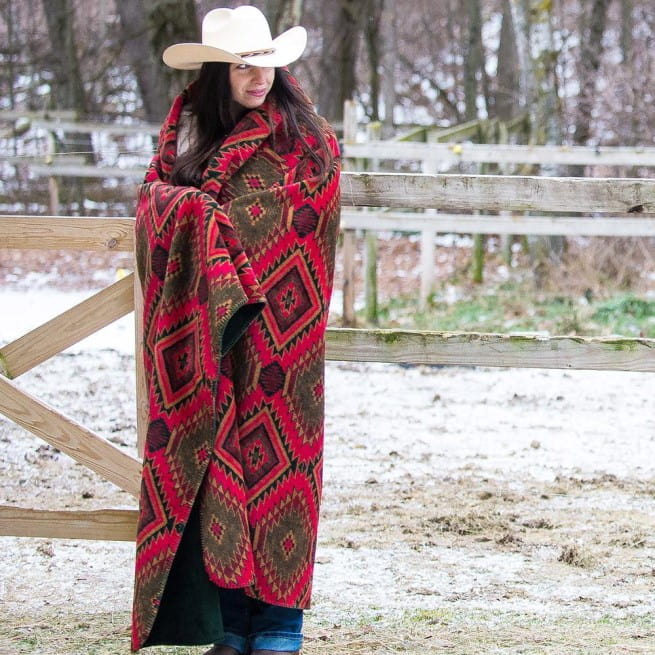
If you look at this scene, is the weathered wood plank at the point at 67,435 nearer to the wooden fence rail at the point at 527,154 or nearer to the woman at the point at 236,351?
the woman at the point at 236,351

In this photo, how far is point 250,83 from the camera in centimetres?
299

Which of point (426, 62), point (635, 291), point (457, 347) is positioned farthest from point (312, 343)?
point (426, 62)

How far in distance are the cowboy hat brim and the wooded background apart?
8839mm

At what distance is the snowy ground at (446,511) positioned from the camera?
3652mm

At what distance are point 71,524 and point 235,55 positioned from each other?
1642 millimetres

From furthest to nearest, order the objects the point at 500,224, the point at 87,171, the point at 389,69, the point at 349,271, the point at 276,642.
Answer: the point at 389,69
the point at 87,171
the point at 500,224
the point at 349,271
the point at 276,642

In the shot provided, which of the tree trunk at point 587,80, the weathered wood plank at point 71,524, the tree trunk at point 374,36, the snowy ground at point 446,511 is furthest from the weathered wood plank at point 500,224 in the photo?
the tree trunk at point 374,36

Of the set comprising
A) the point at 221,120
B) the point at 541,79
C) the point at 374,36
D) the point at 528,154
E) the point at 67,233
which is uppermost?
the point at 374,36

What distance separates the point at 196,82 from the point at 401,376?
494 centimetres

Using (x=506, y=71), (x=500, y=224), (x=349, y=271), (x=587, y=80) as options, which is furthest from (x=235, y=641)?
(x=506, y=71)

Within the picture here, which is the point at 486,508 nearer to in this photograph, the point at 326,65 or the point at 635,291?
the point at 635,291

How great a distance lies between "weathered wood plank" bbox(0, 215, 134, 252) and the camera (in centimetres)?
356

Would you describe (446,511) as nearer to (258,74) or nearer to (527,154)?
(258,74)

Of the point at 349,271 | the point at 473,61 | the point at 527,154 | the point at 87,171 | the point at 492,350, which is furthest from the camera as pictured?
the point at 473,61
